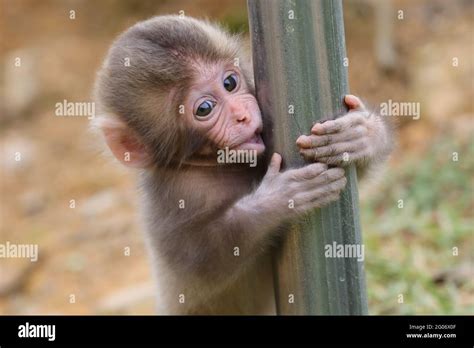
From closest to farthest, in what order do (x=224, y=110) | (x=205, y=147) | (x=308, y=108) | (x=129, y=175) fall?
(x=308, y=108), (x=224, y=110), (x=205, y=147), (x=129, y=175)

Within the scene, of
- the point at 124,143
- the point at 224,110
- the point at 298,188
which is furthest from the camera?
the point at 124,143

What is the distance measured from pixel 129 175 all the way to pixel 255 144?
69.4 inches

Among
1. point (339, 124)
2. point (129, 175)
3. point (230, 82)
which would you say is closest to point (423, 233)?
point (129, 175)

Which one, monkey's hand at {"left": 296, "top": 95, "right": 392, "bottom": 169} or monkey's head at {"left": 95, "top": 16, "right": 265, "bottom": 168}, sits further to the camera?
monkey's head at {"left": 95, "top": 16, "right": 265, "bottom": 168}

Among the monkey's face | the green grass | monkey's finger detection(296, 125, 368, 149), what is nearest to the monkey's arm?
monkey's finger detection(296, 125, 368, 149)

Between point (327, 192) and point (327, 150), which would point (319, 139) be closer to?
point (327, 150)

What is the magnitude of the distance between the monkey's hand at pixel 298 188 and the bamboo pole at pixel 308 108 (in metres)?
0.05

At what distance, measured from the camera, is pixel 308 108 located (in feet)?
12.3

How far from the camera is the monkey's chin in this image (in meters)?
4.09

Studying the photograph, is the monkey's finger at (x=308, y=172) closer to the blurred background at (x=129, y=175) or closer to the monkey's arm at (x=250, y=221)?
the monkey's arm at (x=250, y=221)

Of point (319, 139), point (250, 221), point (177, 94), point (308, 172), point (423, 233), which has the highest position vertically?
point (177, 94)

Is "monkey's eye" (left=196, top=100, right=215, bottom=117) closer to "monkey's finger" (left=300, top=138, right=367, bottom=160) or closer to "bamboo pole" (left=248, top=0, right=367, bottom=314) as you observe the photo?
"bamboo pole" (left=248, top=0, right=367, bottom=314)
